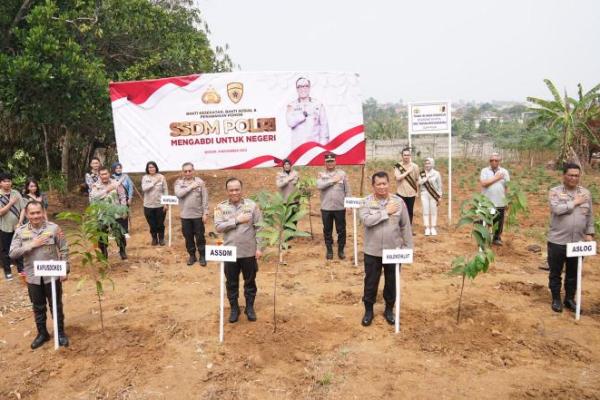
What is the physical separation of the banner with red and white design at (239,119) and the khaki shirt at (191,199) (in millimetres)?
2493

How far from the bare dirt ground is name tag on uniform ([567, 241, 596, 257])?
0.81 meters

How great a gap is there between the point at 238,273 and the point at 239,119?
4.97 meters

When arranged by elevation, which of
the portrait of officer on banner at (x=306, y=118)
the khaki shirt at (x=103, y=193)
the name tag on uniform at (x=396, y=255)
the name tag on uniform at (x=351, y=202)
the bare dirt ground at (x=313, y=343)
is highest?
the portrait of officer on banner at (x=306, y=118)

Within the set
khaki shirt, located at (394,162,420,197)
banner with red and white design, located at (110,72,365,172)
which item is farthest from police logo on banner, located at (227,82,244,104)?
khaki shirt, located at (394,162,420,197)

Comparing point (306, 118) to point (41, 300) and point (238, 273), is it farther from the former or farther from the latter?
point (41, 300)

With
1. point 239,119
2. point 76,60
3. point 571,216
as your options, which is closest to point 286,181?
point 239,119

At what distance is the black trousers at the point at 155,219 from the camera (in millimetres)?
8289

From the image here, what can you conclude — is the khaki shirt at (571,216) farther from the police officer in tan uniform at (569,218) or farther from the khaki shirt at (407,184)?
the khaki shirt at (407,184)

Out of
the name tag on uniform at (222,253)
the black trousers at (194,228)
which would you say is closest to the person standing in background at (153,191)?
the black trousers at (194,228)

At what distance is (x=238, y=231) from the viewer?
4.95 m

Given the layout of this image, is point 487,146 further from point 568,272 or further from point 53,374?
point 53,374

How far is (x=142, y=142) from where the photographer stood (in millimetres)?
9617

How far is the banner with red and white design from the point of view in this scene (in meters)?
8.98

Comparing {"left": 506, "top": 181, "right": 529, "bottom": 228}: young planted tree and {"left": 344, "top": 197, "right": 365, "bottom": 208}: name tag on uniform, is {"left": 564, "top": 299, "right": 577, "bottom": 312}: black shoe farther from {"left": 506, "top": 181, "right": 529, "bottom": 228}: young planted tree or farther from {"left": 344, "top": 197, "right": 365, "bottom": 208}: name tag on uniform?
{"left": 344, "top": 197, "right": 365, "bottom": 208}: name tag on uniform
